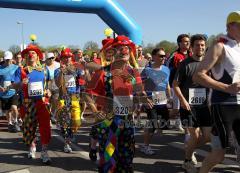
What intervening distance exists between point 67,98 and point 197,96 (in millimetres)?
2491

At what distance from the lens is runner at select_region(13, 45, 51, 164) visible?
5.95 metres

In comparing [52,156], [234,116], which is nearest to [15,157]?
[52,156]


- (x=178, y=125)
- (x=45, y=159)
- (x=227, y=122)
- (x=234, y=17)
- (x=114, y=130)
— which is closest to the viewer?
(x=234, y=17)

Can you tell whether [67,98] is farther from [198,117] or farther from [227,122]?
[227,122]

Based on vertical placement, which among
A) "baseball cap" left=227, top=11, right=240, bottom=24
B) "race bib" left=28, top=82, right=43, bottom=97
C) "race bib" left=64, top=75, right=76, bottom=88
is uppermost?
"baseball cap" left=227, top=11, right=240, bottom=24

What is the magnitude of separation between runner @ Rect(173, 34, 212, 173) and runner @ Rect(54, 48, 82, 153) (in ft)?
6.72

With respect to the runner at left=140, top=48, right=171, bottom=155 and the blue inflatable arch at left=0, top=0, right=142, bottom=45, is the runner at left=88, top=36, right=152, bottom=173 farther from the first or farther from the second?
the blue inflatable arch at left=0, top=0, right=142, bottom=45

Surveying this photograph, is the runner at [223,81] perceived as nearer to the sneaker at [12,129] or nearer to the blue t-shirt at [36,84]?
the blue t-shirt at [36,84]

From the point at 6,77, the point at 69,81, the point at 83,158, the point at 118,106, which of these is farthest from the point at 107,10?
the point at 118,106

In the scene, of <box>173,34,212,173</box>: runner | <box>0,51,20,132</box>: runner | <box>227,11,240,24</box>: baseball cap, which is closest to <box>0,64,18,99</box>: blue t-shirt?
<box>0,51,20,132</box>: runner

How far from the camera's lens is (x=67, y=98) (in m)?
6.75

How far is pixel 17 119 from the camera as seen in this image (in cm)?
983

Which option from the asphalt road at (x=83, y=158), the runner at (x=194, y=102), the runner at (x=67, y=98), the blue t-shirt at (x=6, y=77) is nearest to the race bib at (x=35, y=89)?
the runner at (x=67, y=98)

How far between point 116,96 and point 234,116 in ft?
3.57
